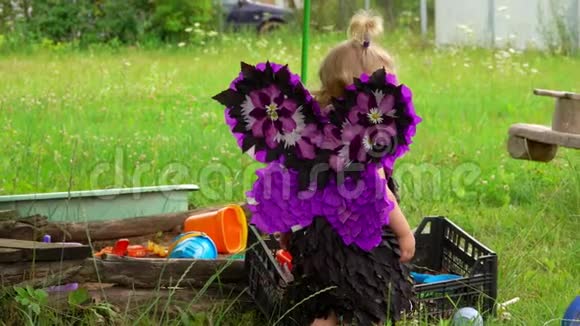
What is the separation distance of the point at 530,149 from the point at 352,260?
7.47 feet

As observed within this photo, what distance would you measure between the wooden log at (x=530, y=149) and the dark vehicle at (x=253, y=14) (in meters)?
9.62

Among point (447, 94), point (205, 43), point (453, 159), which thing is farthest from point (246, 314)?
point (205, 43)

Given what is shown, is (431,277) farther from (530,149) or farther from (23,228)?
(530,149)

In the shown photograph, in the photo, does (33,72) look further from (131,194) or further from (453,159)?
(131,194)

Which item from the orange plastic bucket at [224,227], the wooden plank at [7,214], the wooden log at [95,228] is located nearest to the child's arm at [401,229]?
the orange plastic bucket at [224,227]

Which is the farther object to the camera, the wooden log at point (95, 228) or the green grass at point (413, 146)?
the green grass at point (413, 146)

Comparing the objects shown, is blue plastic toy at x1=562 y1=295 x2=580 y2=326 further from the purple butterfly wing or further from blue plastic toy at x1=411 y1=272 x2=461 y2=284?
the purple butterfly wing

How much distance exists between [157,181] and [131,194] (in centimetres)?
102

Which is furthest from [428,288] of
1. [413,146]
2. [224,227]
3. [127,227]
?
[413,146]

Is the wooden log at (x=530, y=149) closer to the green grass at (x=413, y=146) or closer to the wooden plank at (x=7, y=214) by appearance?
the green grass at (x=413, y=146)

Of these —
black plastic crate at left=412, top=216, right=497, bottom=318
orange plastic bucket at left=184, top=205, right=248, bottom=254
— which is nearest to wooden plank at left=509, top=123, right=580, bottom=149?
black plastic crate at left=412, top=216, right=497, bottom=318

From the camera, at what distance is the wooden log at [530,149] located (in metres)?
4.83

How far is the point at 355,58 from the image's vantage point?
2.80 metres

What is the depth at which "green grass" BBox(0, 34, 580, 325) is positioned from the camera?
416 cm
